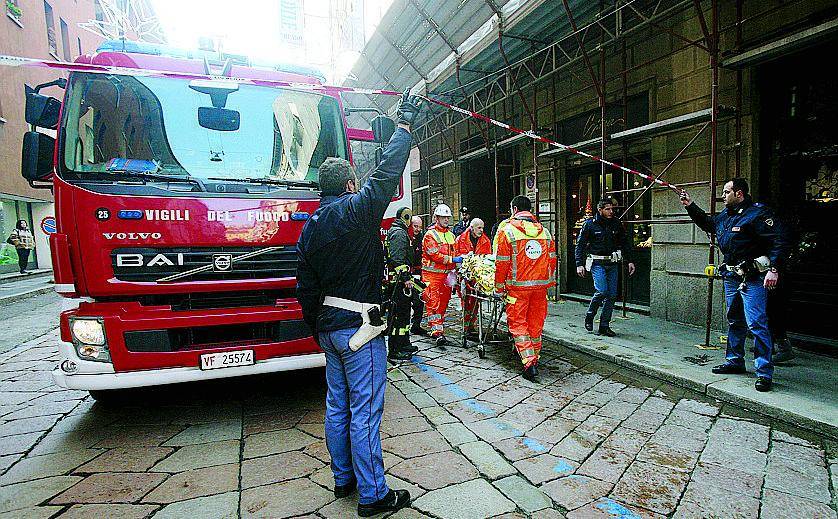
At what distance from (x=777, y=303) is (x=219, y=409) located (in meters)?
5.92

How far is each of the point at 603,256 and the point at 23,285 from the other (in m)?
16.8

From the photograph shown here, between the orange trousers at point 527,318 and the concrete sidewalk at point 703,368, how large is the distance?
1.19 metres

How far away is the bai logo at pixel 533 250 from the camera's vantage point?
482 cm

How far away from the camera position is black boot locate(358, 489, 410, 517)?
257cm

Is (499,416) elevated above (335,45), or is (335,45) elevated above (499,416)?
(335,45)

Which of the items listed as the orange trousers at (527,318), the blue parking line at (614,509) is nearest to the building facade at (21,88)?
the orange trousers at (527,318)

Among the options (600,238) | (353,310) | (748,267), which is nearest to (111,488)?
(353,310)

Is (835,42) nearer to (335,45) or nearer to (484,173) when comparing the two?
(484,173)

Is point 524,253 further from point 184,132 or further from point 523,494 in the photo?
point 184,132

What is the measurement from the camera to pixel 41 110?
3719 mm

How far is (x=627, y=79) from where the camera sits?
7641mm

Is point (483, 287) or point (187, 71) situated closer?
point (187, 71)

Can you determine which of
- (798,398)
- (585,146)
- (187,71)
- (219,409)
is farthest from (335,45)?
(798,398)

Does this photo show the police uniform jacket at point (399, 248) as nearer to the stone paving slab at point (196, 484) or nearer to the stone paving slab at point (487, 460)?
the stone paving slab at point (487, 460)
